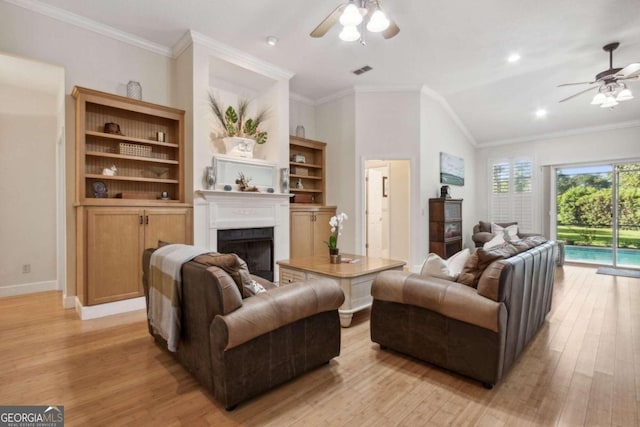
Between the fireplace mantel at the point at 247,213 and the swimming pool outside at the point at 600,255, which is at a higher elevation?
the fireplace mantel at the point at 247,213

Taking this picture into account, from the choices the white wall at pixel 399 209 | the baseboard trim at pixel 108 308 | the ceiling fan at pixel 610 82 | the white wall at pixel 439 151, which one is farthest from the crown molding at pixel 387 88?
the baseboard trim at pixel 108 308

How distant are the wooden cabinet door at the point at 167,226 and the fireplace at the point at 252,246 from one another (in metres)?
0.46

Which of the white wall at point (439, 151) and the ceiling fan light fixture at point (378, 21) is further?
the white wall at point (439, 151)

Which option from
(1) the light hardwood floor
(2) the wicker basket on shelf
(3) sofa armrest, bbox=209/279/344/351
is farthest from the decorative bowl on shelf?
(3) sofa armrest, bbox=209/279/344/351

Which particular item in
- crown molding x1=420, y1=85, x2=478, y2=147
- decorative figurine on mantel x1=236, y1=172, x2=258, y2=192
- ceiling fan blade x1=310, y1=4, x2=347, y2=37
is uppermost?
crown molding x1=420, y1=85, x2=478, y2=147

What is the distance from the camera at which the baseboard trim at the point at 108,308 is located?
319cm

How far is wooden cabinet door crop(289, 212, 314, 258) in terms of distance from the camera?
5.18 metres

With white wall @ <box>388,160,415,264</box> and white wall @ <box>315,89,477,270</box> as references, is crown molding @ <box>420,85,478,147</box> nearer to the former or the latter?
white wall @ <box>315,89,477,270</box>

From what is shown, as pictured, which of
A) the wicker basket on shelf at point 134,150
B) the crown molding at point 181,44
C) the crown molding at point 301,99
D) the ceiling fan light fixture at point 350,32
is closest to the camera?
the ceiling fan light fixture at point 350,32

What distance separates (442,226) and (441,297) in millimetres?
3846

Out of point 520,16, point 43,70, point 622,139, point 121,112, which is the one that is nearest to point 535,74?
point 520,16

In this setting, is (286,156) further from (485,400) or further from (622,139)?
(622,139)

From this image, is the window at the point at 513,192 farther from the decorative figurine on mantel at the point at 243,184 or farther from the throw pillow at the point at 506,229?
the decorative figurine on mantel at the point at 243,184

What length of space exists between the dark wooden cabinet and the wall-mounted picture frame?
0.60 metres
